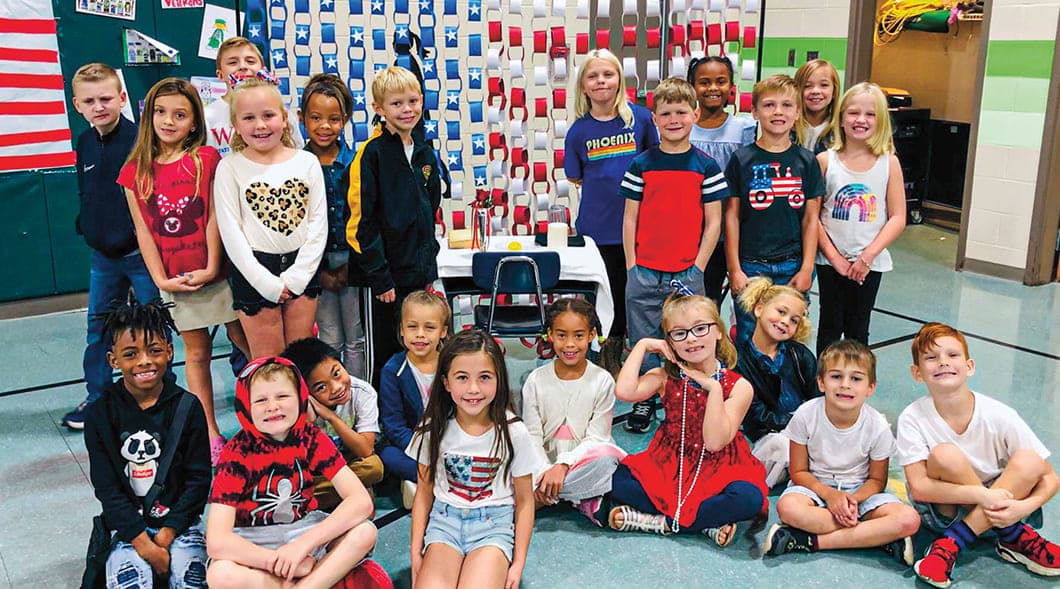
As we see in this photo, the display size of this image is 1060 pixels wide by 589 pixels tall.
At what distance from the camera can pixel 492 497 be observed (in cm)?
236

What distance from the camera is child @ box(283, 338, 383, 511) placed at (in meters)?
2.73

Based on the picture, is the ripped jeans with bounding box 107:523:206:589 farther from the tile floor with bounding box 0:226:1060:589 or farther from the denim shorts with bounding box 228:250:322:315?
the denim shorts with bounding box 228:250:322:315

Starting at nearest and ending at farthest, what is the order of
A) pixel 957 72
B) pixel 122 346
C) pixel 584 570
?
1. pixel 122 346
2. pixel 584 570
3. pixel 957 72

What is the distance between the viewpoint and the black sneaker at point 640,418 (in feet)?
11.3

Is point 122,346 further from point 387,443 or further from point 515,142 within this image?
point 515,142

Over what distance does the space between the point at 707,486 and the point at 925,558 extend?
23.7 inches

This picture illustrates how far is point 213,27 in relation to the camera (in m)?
4.93

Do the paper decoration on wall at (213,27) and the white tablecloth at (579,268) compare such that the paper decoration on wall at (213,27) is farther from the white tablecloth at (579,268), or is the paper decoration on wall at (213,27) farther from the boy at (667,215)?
the boy at (667,215)

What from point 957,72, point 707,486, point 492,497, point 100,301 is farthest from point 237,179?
point 957,72

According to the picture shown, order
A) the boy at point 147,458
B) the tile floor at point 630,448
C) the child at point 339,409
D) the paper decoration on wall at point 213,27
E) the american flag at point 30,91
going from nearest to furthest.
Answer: the boy at point 147,458 < the tile floor at point 630,448 < the child at point 339,409 < the american flag at point 30,91 < the paper decoration on wall at point 213,27

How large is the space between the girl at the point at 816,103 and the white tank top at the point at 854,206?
0.79ft

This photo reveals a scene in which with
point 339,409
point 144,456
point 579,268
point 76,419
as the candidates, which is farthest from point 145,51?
point 144,456

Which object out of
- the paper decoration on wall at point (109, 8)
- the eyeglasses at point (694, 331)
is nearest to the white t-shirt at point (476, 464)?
the eyeglasses at point (694, 331)

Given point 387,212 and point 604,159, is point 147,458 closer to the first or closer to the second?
point 387,212
